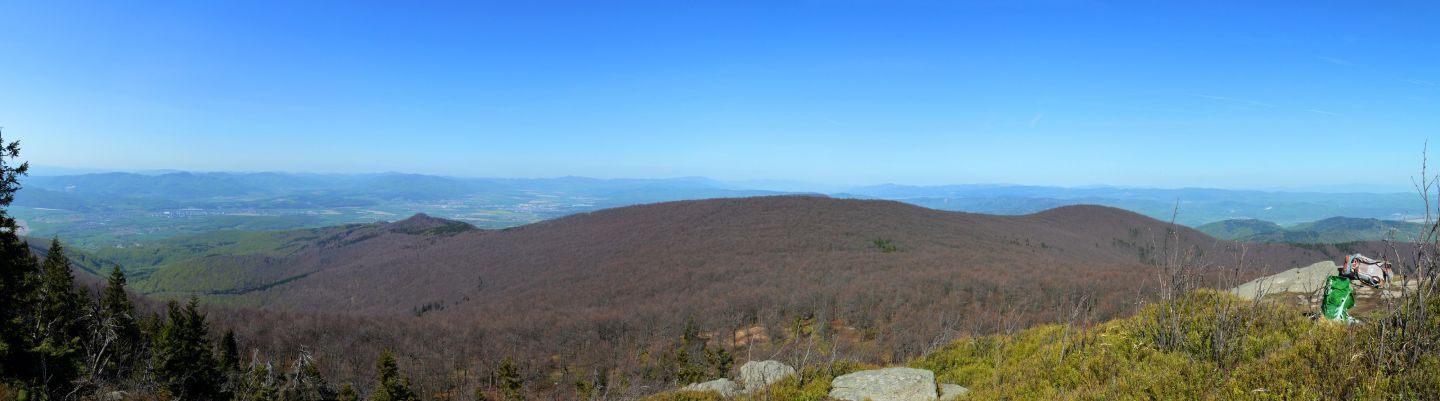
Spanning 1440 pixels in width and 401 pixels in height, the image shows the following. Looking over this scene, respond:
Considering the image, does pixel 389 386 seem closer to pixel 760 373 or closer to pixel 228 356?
pixel 228 356

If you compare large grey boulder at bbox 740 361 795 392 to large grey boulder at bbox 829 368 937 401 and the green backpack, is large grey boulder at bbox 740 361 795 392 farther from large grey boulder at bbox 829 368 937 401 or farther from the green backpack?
the green backpack

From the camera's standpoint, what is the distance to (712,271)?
114 metres

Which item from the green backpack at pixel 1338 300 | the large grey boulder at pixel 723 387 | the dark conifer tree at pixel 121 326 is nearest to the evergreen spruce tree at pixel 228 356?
the dark conifer tree at pixel 121 326

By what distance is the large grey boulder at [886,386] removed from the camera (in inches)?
465

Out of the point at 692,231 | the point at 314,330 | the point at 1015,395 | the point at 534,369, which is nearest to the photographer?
the point at 1015,395

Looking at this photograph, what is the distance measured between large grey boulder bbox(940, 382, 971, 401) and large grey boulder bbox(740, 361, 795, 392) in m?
3.73

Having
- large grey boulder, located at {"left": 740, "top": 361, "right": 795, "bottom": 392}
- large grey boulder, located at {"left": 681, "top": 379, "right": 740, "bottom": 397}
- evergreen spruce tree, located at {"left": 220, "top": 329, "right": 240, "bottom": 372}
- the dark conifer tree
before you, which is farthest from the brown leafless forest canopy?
the dark conifer tree

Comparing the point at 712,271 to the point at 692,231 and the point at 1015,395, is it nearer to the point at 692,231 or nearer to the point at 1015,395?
the point at 692,231

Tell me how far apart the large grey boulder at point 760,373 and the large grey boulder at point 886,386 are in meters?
1.70

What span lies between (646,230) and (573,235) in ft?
71.0

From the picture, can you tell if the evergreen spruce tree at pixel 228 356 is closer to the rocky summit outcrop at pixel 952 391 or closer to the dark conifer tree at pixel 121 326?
the dark conifer tree at pixel 121 326

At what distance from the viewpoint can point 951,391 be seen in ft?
39.3

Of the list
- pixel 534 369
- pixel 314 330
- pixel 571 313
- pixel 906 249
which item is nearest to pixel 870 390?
pixel 534 369

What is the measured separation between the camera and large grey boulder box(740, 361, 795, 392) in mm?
13531
